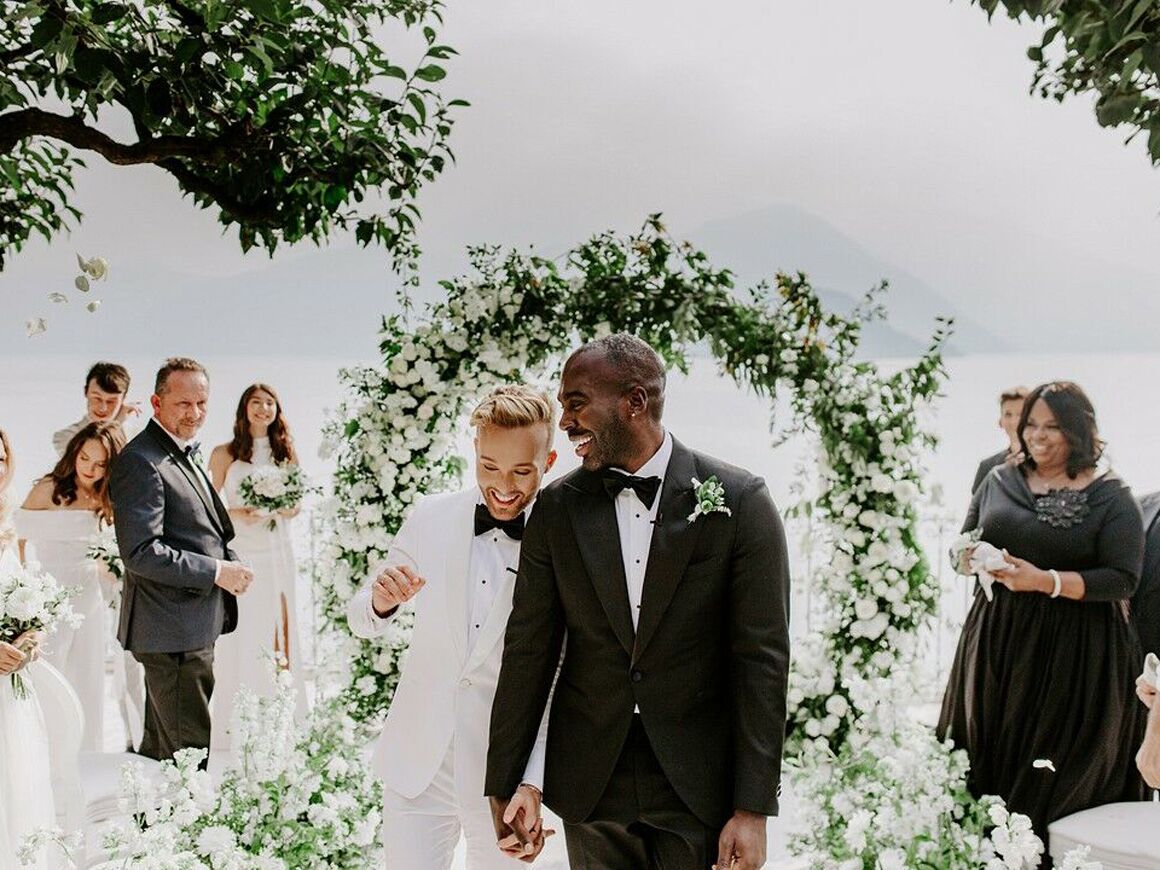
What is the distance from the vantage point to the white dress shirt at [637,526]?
7.73 ft

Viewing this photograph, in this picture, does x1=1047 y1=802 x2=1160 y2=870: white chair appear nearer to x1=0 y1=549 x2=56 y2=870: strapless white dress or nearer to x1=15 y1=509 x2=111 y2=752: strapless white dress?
x1=0 y1=549 x2=56 y2=870: strapless white dress

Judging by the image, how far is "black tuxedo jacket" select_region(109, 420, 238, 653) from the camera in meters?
4.16

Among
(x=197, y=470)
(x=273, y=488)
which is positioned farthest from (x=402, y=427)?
(x=197, y=470)

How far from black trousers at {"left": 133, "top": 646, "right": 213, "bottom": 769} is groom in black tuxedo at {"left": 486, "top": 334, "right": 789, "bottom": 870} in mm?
2250

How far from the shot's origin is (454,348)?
5098 millimetres

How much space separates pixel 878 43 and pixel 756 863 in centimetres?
920

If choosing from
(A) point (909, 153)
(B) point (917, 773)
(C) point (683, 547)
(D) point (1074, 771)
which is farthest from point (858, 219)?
(C) point (683, 547)

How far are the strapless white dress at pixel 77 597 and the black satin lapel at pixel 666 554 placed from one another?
12.7 ft

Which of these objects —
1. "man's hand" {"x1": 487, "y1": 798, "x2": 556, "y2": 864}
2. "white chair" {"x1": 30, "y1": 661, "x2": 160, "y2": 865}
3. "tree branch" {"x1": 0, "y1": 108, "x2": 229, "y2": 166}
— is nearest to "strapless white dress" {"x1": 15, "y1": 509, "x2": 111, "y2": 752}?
"white chair" {"x1": 30, "y1": 661, "x2": 160, "y2": 865}

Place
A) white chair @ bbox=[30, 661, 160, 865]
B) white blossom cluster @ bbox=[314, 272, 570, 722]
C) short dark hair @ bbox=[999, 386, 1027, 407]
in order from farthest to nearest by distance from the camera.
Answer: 1. short dark hair @ bbox=[999, 386, 1027, 407]
2. white blossom cluster @ bbox=[314, 272, 570, 722]
3. white chair @ bbox=[30, 661, 160, 865]

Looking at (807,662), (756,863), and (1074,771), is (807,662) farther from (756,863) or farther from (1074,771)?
(756,863)

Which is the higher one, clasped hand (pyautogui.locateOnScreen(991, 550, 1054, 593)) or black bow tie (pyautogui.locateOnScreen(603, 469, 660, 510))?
black bow tie (pyautogui.locateOnScreen(603, 469, 660, 510))

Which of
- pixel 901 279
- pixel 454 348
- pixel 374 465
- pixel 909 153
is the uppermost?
pixel 909 153

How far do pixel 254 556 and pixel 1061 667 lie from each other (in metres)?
3.78
